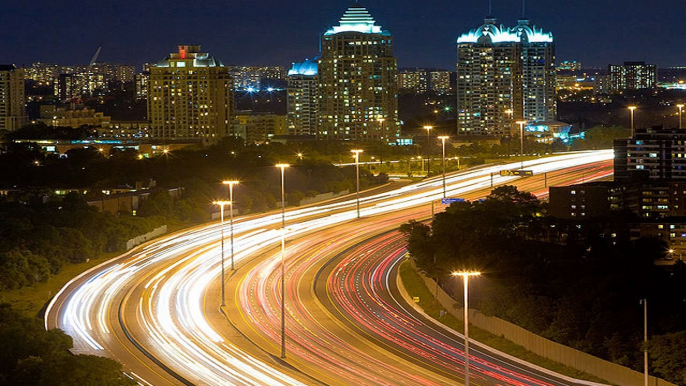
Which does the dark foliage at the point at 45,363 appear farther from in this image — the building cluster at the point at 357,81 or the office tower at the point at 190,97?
the office tower at the point at 190,97

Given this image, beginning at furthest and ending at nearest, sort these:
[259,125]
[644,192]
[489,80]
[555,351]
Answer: [259,125], [489,80], [644,192], [555,351]

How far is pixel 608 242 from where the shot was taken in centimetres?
5512

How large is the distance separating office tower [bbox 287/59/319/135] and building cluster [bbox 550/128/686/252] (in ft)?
331

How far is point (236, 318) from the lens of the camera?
43.6m

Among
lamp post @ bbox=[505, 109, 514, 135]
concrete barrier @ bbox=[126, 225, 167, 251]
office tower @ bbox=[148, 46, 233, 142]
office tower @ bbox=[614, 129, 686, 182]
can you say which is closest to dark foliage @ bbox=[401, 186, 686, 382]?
office tower @ bbox=[614, 129, 686, 182]

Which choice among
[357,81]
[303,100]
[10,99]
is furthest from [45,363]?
[10,99]

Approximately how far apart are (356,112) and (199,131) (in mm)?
32775

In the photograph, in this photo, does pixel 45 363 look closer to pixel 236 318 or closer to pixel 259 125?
pixel 236 318

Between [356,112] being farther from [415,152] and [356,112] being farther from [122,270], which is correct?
[122,270]

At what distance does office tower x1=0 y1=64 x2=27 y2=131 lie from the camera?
195500 mm

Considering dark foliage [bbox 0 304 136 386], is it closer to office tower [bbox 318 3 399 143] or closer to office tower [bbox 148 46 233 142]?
office tower [bbox 318 3 399 143]

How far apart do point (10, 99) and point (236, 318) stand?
162770mm

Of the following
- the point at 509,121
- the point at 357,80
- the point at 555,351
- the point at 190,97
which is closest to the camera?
the point at 555,351

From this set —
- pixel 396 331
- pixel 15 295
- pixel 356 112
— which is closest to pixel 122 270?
pixel 15 295
